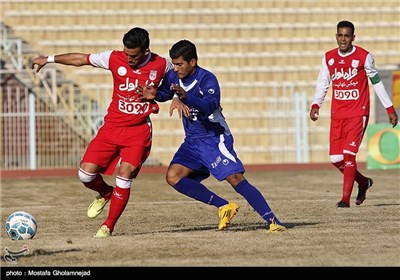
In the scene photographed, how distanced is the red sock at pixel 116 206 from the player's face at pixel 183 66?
46.1 inches

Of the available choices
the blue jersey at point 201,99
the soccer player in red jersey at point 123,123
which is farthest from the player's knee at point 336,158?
the soccer player in red jersey at point 123,123

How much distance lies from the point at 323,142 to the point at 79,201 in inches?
523

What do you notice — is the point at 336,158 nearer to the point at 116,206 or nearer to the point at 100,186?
the point at 100,186

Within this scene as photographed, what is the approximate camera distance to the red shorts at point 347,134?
13.2 meters

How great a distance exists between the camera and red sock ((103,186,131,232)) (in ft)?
32.3

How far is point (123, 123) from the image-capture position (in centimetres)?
1007

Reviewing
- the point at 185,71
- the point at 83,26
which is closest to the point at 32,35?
the point at 83,26

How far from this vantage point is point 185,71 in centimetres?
984

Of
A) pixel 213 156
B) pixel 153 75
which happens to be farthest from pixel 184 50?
pixel 213 156

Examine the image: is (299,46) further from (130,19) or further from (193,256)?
(193,256)

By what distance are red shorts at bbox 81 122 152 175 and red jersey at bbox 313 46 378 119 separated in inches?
146

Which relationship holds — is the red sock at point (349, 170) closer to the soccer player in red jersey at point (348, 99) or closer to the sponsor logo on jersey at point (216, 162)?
the soccer player in red jersey at point (348, 99)

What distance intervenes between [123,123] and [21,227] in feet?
4.44

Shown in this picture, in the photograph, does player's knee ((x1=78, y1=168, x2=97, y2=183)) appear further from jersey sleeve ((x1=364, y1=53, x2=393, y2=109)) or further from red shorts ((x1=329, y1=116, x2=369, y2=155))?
jersey sleeve ((x1=364, y1=53, x2=393, y2=109))
